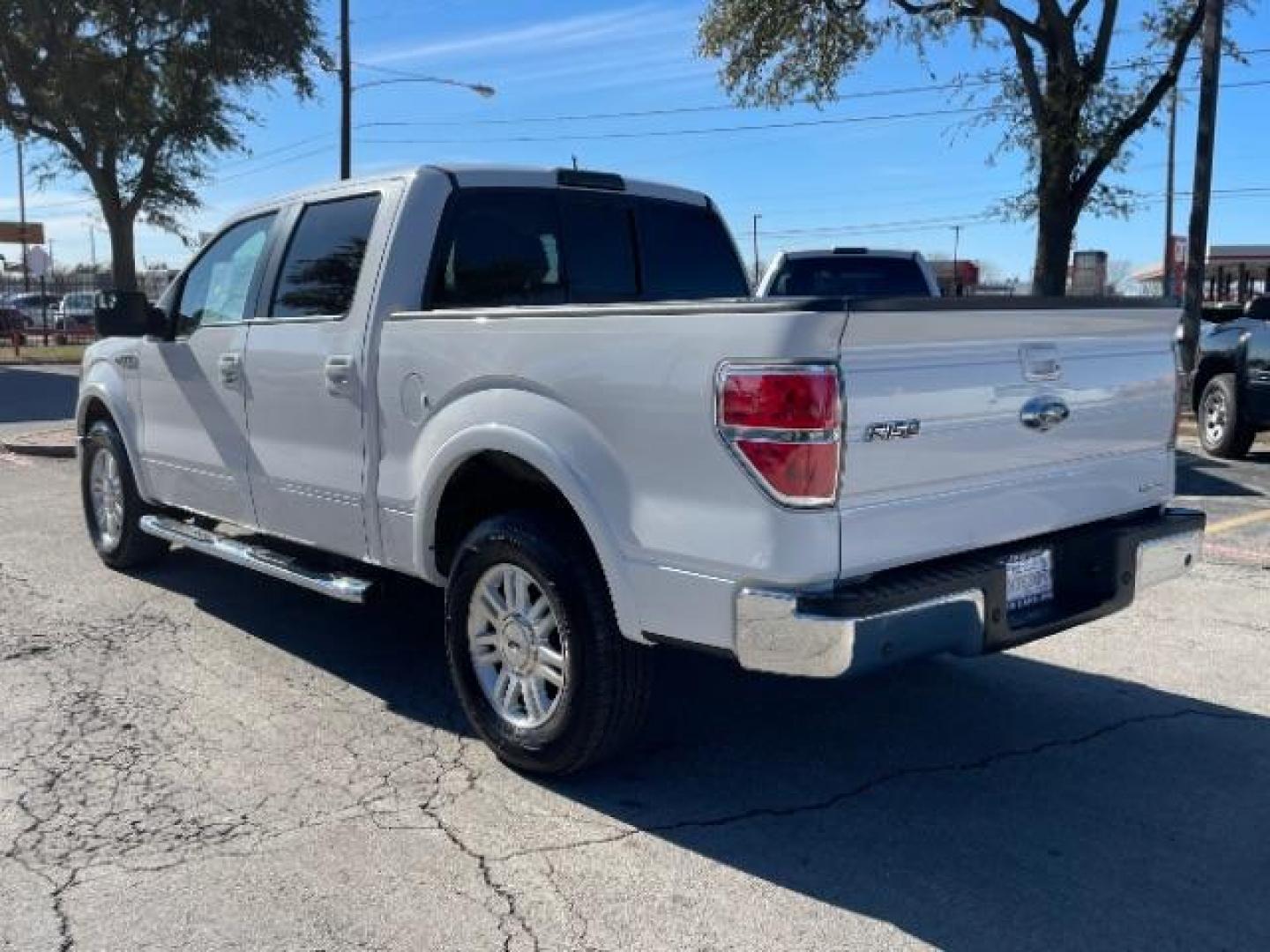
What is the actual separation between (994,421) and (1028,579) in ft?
1.77

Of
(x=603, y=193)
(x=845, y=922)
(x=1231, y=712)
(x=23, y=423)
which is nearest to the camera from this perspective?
(x=845, y=922)

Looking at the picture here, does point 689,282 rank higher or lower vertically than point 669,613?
higher

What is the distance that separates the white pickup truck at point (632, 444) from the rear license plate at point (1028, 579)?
0.04 ft

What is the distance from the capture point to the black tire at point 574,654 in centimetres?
371

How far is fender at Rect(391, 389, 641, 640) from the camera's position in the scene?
3.55 meters

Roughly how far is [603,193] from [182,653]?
279 cm

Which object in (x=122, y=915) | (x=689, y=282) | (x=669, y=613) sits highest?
(x=689, y=282)

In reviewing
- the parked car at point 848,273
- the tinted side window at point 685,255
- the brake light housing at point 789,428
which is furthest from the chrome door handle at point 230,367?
the parked car at point 848,273

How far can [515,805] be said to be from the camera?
3.84m

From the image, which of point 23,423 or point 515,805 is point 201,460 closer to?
point 515,805

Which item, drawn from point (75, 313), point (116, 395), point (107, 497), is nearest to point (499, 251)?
point (116, 395)

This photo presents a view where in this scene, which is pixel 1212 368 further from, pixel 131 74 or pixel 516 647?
pixel 131 74

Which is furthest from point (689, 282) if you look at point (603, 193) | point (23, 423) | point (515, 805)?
point (23, 423)

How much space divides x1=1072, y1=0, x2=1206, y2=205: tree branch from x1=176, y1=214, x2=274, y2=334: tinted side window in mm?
14443
